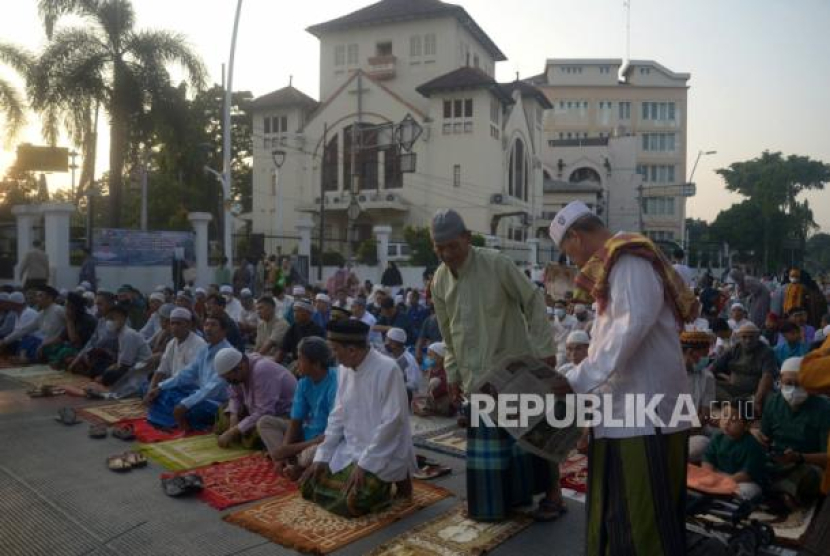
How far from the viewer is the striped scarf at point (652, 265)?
253 cm

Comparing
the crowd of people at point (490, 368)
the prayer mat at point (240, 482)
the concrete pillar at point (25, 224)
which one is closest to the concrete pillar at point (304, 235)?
the concrete pillar at point (25, 224)

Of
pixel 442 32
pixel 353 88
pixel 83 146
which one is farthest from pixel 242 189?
pixel 83 146

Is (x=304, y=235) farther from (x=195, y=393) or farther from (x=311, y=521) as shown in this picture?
(x=311, y=521)

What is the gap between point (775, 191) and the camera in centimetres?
4659

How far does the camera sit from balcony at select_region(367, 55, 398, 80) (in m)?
35.9

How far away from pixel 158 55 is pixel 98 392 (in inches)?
579

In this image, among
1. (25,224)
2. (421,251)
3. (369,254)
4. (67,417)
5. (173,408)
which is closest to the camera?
(173,408)

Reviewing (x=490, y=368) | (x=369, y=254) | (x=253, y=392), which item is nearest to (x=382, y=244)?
(x=369, y=254)

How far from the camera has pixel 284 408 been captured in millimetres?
5719

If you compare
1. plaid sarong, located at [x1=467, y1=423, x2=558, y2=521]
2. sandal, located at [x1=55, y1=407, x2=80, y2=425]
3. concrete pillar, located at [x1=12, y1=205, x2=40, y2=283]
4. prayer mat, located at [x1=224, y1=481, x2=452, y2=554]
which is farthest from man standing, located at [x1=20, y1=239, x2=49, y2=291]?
plaid sarong, located at [x1=467, y1=423, x2=558, y2=521]

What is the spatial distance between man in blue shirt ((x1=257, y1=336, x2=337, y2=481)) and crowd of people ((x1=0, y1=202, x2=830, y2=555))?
0.04 ft

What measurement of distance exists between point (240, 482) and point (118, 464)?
112cm

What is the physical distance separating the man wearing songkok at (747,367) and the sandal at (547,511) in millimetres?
2836

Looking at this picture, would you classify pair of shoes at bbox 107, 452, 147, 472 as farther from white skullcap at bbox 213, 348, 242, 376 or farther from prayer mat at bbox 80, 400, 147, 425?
prayer mat at bbox 80, 400, 147, 425
